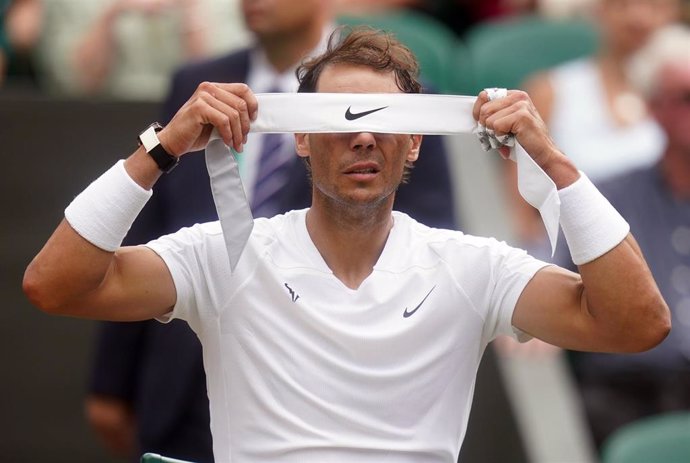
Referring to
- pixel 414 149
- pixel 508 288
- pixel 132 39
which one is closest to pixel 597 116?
pixel 132 39

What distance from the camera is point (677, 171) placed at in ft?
22.6

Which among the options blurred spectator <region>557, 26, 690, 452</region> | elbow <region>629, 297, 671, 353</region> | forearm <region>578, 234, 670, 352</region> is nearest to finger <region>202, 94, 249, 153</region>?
forearm <region>578, 234, 670, 352</region>

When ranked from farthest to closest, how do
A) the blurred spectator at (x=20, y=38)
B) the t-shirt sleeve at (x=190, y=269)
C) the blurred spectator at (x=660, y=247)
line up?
the blurred spectator at (x=20, y=38) < the blurred spectator at (x=660, y=247) < the t-shirt sleeve at (x=190, y=269)

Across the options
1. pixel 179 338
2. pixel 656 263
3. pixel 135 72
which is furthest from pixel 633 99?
pixel 179 338

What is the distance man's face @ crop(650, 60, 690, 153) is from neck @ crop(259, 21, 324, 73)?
7.75 ft

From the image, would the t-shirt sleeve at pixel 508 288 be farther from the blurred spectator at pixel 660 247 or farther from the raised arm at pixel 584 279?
the blurred spectator at pixel 660 247

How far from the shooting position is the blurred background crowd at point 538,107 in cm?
662

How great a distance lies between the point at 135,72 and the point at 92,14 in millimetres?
331

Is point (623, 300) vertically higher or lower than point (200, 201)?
lower

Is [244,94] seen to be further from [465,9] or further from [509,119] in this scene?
[465,9]

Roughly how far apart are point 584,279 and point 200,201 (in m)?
1.66

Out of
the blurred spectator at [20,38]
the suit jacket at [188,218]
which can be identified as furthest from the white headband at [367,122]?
the blurred spectator at [20,38]

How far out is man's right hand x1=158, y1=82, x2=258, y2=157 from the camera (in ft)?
11.3

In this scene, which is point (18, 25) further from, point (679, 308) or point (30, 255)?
point (679, 308)
